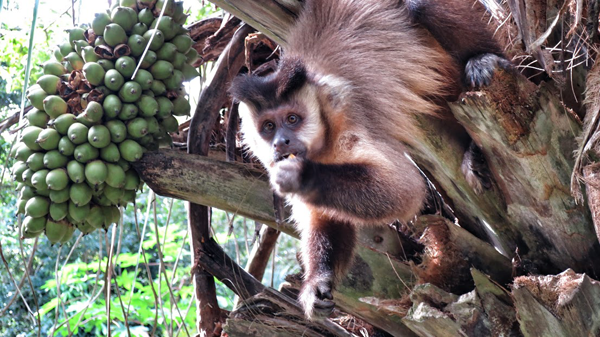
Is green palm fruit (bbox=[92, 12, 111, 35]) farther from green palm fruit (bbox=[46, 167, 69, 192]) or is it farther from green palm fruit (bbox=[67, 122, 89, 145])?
green palm fruit (bbox=[46, 167, 69, 192])

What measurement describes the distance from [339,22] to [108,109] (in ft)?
4.28

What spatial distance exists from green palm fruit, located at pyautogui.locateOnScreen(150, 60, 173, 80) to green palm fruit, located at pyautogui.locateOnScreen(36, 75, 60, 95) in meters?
0.43

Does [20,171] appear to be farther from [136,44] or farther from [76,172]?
[136,44]

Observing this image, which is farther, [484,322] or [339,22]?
[339,22]

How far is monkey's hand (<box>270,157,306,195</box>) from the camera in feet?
8.56

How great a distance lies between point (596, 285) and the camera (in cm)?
212

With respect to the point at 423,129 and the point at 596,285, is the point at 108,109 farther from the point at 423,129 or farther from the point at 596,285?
the point at 596,285

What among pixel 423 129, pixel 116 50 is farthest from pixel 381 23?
pixel 116 50

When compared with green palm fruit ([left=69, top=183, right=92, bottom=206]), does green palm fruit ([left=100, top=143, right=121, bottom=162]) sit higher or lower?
higher

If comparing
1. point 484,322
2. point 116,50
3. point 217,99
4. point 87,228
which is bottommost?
point 484,322

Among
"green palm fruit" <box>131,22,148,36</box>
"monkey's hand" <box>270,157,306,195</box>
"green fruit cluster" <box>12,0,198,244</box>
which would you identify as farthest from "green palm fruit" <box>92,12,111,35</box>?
"monkey's hand" <box>270,157,306,195</box>

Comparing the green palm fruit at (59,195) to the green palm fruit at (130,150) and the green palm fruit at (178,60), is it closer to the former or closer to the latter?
the green palm fruit at (130,150)

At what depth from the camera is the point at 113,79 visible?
255cm

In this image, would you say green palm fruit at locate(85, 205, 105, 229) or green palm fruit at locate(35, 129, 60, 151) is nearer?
green palm fruit at locate(35, 129, 60, 151)
